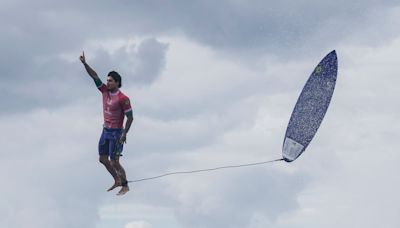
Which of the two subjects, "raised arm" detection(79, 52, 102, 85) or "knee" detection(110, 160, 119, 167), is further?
"knee" detection(110, 160, 119, 167)

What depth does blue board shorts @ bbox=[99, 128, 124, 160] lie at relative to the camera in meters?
19.1

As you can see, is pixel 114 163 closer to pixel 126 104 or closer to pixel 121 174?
pixel 121 174

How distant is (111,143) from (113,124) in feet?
2.53

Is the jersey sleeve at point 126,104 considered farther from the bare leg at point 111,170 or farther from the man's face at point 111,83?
the bare leg at point 111,170

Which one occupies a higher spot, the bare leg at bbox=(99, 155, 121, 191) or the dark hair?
the dark hair

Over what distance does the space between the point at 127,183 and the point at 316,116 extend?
7.71m

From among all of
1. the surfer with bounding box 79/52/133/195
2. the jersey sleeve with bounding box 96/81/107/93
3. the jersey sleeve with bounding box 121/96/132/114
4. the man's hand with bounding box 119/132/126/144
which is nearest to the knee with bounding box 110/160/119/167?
the surfer with bounding box 79/52/133/195

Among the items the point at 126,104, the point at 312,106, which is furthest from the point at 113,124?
the point at 312,106

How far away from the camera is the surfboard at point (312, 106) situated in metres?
20.3

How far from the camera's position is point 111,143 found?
19.3 metres

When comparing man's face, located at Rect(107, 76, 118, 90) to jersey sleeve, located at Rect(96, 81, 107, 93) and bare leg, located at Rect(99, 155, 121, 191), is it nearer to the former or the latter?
jersey sleeve, located at Rect(96, 81, 107, 93)

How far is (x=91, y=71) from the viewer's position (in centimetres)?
1903

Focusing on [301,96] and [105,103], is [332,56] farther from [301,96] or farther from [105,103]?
[105,103]

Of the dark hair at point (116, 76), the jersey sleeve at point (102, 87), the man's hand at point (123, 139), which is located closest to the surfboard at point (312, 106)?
the man's hand at point (123, 139)
